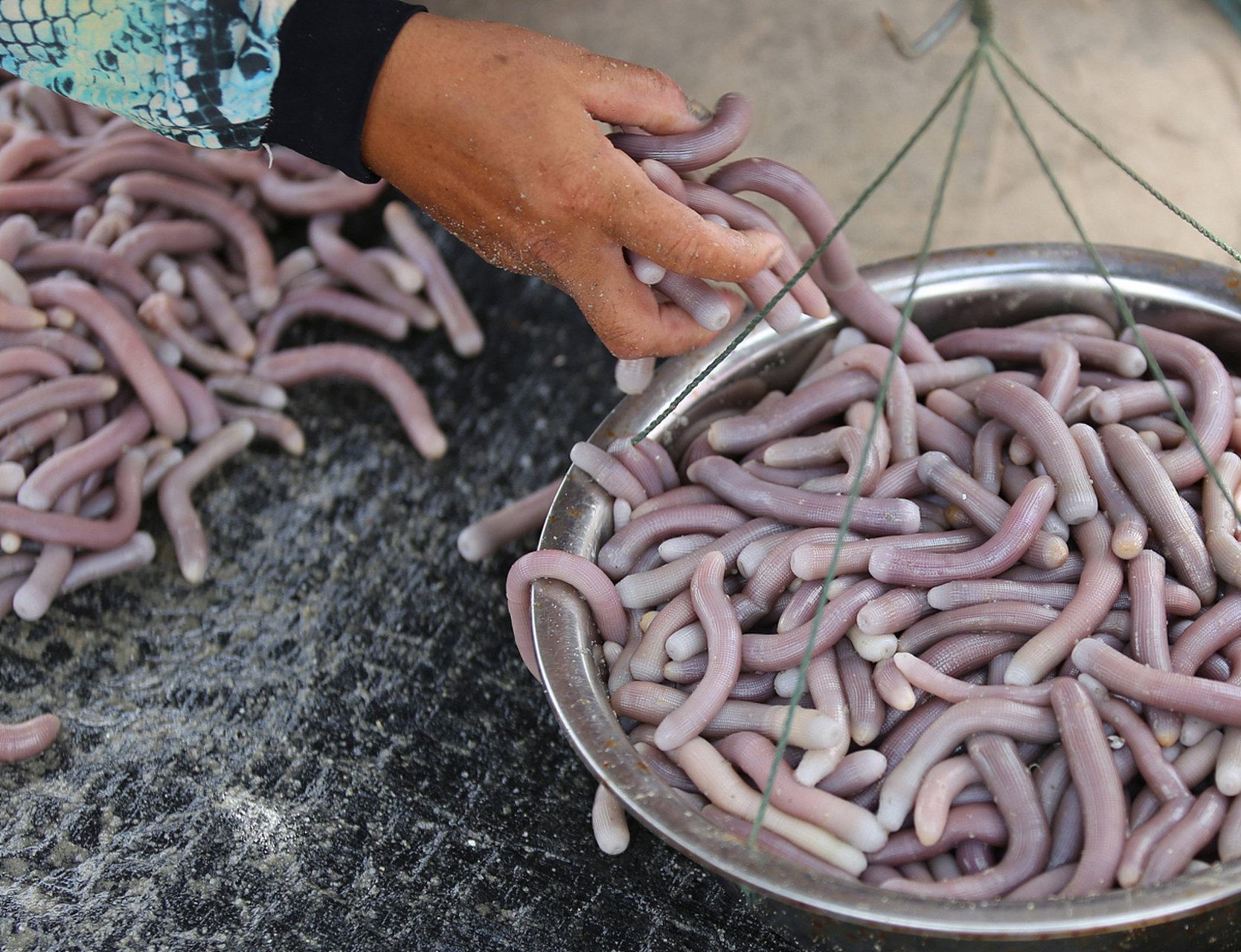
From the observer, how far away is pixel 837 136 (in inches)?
169

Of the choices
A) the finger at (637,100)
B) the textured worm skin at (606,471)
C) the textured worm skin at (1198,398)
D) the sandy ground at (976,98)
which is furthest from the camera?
the sandy ground at (976,98)

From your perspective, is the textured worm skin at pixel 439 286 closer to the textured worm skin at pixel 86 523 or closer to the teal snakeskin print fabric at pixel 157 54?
the textured worm skin at pixel 86 523

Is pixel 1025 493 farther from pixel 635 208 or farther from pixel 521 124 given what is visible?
pixel 521 124

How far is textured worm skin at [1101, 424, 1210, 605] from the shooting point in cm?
186

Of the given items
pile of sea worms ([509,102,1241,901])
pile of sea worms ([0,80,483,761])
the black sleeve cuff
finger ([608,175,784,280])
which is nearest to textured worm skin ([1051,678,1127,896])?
pile of sea worms ([509,102,1241,901])

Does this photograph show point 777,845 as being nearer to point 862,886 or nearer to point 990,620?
point 862,886

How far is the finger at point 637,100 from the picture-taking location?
1750mm

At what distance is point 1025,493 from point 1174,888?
723 millimetres

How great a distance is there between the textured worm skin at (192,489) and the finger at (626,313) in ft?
4.48

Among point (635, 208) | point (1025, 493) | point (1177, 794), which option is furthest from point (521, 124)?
point (1177, 794)

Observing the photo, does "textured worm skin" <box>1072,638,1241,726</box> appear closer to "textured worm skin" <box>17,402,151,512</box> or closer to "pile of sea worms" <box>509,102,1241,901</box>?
"pile of sea worms" <box>509,102,1241,901</box>

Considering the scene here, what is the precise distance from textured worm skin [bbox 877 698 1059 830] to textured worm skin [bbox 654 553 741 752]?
0.33m

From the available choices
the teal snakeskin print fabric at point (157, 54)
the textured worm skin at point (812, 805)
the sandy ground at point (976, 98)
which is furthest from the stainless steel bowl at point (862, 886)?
the sandy ground at point (976, 98)

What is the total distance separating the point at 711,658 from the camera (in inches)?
73.3
